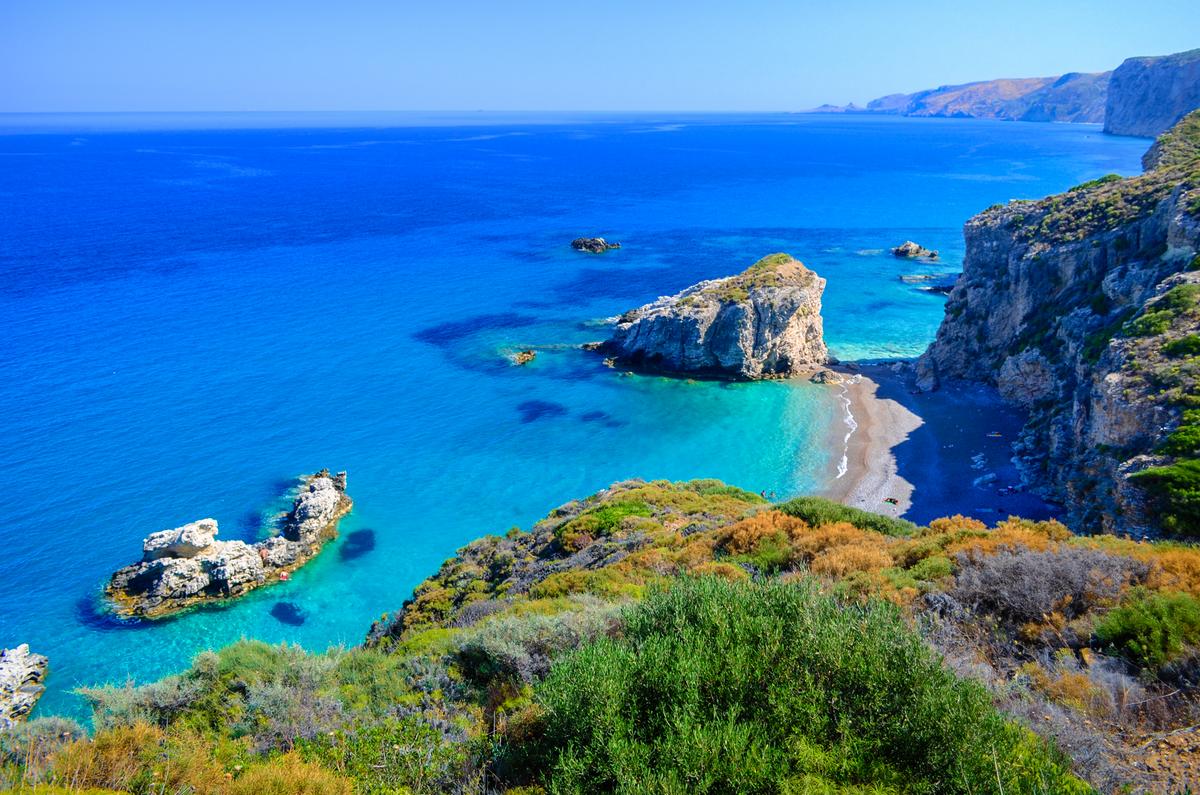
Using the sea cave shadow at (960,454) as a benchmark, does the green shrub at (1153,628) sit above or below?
above

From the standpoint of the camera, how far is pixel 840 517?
1725 cm

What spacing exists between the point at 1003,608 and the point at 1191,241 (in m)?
27.5

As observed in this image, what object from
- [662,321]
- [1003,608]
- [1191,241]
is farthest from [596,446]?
[1191,241]

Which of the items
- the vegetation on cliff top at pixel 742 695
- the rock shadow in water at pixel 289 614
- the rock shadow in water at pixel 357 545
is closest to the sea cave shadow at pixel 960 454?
the vegetation on cliff top at pixel 742 695

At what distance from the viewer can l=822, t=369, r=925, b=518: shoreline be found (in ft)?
98.5

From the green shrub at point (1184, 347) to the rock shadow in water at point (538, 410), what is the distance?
2801cm

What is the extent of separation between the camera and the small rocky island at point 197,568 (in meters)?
24.1

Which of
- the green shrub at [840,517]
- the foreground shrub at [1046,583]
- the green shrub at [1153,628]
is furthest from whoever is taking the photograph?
the green shrub at [840,517]

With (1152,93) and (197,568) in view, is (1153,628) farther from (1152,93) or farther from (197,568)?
(1152,93)

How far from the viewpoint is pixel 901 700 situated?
7.00 metres

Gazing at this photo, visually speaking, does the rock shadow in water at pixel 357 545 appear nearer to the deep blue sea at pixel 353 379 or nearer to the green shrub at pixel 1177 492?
the deep blue sea at pixel 353 379

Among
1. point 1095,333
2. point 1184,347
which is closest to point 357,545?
point 1184,347

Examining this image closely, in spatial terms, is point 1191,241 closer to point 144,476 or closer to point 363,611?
point 363,611

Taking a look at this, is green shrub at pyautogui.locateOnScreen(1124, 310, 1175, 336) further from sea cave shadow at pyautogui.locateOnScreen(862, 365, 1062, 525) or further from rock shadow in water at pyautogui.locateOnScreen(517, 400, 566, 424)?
rock shadow in water at pyautogui.locateOnScreen(517, 400, 566, 424)
